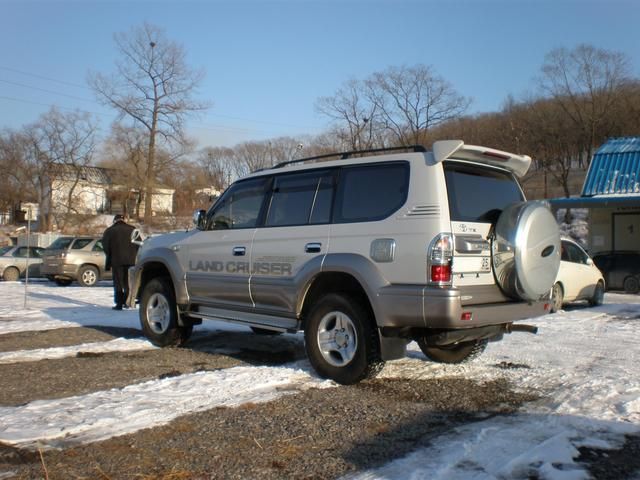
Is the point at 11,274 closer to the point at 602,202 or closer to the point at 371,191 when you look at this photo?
the point at 602,202

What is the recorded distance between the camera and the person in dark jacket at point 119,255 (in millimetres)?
11945

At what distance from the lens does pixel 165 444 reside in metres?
4.28

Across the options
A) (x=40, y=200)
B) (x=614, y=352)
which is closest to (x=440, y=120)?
(x=40, y=200)

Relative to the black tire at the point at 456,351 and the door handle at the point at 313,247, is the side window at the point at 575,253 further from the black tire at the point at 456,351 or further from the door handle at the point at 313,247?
the door handle at the point at 313,247

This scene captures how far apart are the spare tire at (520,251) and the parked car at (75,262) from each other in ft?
54.6

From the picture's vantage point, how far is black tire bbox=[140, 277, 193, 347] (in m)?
8.11

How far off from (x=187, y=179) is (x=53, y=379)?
49100 millimetres

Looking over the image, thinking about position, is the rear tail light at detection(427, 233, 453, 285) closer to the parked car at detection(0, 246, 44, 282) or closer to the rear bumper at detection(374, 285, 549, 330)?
the rear bumper at detection(374, 285, 549, 330)

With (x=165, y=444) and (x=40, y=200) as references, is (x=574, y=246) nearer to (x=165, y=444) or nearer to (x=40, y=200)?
(x=165, y=444)

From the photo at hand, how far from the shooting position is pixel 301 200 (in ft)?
21.9

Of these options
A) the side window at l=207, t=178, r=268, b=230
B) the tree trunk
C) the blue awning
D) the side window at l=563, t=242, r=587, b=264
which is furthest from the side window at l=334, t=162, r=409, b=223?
the tree trunk

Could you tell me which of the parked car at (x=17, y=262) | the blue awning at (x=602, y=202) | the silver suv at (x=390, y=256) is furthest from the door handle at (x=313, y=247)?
the parked car at (x=17, y=262)

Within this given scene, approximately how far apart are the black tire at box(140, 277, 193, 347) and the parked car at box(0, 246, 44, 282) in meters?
16.1

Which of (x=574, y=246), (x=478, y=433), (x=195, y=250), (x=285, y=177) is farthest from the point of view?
(x=574, y=246)
